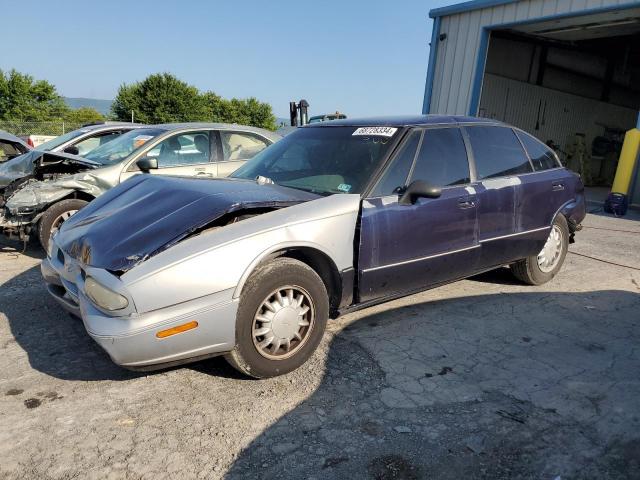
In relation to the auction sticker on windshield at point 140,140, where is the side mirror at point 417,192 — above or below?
below

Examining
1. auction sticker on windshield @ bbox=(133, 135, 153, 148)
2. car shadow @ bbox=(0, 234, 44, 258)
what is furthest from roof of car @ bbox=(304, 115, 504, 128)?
car shadow @ bbox=(0, 234, 44, 258)

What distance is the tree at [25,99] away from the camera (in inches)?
1268

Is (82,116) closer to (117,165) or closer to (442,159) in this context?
(117,165)

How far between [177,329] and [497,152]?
3.21 metres

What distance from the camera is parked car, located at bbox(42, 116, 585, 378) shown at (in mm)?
2543

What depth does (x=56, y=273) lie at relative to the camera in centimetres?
313

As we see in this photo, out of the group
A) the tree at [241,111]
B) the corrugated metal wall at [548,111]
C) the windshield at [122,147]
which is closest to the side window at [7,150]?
the windshield at [122,147]

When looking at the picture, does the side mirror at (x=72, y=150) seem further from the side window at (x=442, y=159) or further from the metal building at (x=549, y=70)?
the metal building at (x=549, y=70)

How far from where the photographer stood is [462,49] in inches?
Result: 501

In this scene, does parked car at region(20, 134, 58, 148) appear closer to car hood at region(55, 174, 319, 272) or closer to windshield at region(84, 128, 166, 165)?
windshield at region(84, 128, 166, 165)

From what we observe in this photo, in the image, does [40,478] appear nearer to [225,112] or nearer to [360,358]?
[360,358]

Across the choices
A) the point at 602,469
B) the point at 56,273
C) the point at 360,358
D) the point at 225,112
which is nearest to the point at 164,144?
the point at 56,273

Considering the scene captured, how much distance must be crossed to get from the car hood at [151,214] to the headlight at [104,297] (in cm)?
11

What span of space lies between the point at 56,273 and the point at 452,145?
3.09 meters
